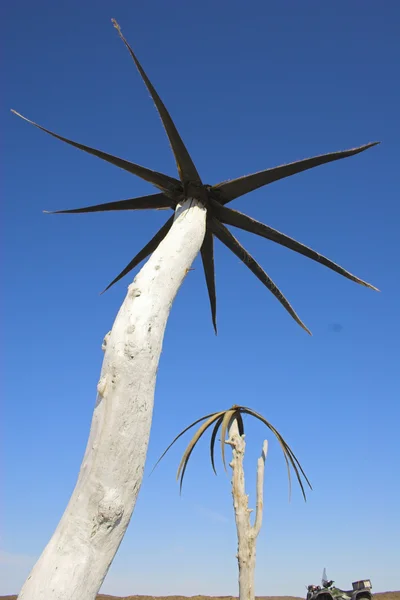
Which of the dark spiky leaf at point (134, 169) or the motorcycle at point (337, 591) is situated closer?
the dark spiky leaf at point (134, 169)

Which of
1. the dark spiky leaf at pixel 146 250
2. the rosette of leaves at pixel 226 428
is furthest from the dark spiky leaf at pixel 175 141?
the rosette of leaves at pixel 226 428

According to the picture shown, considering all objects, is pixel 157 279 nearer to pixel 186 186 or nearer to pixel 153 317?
pixel 153 317

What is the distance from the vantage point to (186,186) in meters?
3.73

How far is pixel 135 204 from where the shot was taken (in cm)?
421

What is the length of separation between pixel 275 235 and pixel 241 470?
7935mm

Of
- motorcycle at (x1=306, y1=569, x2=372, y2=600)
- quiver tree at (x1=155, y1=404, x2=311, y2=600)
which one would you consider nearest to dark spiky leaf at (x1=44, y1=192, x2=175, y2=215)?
quiver tree at (x1=155, y1=404, x2=311, y2=600)

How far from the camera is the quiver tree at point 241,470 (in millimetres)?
9438

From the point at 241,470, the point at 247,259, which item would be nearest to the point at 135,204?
the point at 247,259

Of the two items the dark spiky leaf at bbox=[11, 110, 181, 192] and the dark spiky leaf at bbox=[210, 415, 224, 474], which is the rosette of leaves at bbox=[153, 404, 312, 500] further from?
the dark spiky leaf at bbox=[11, 110, 181, 192]

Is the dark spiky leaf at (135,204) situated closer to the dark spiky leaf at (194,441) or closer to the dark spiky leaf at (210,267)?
the dark spiky leaf at (210,267)

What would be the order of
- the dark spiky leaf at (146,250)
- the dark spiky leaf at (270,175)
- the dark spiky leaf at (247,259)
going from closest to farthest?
the dark spiky leaf at (270,175)
the dark spiky leaf at (247,259)
the dark spiky leaf at (146,250)

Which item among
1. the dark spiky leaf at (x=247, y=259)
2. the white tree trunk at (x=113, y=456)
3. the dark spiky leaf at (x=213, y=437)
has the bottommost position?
the white tree trunk at (x=113, y=456)

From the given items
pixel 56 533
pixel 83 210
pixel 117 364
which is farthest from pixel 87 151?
pixel 56 533

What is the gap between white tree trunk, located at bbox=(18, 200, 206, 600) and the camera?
203cm
